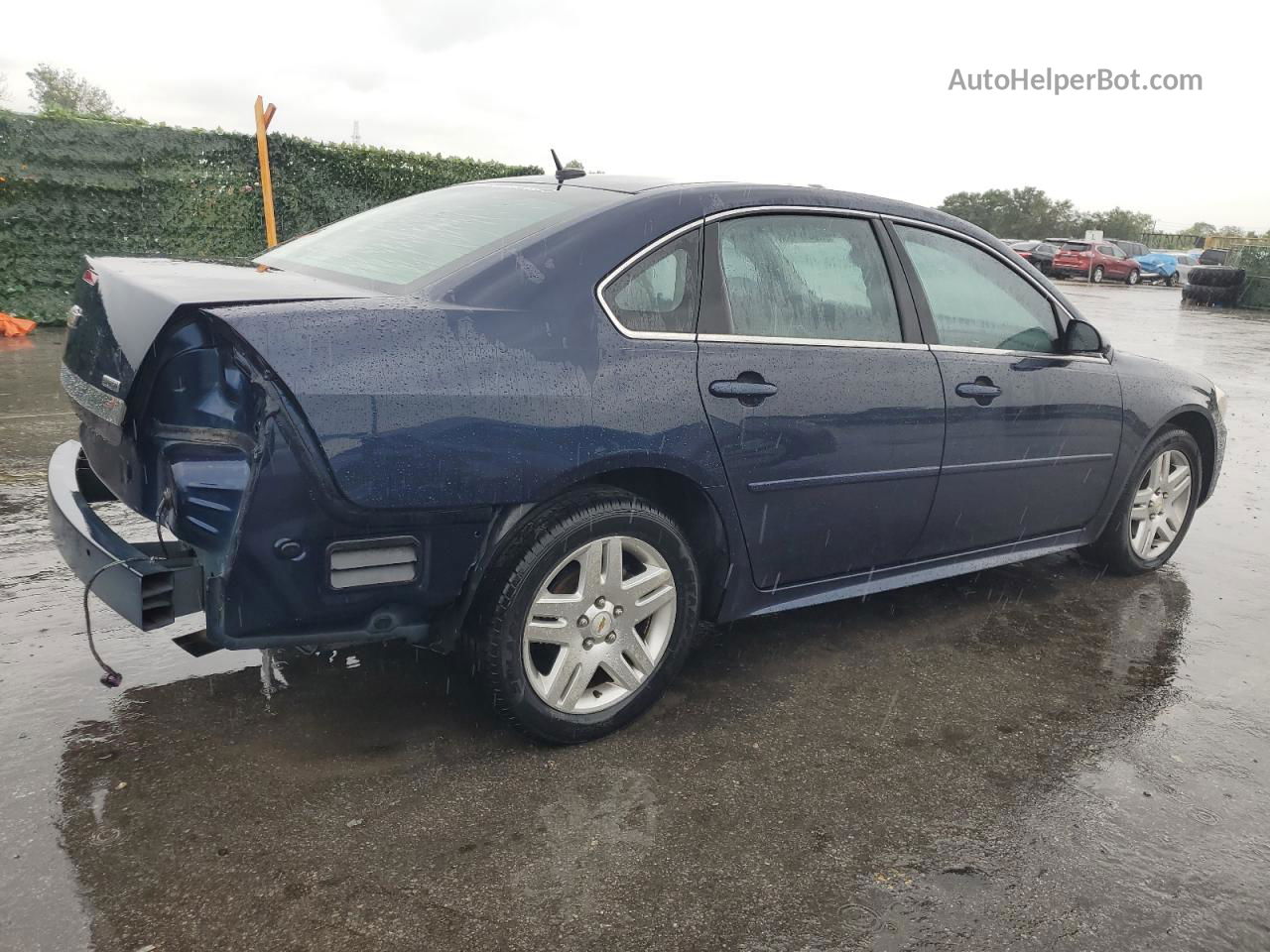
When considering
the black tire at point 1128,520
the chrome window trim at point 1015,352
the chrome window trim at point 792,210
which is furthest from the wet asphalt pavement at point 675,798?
the chrome window trim at point 792,210

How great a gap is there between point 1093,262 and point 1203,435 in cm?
3459

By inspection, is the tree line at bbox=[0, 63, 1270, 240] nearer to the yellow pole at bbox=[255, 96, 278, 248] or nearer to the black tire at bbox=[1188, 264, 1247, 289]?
the black tire at bbox=[1188, 264, 1247, 289]

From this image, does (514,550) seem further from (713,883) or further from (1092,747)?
(1092,747)

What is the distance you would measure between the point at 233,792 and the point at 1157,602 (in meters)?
3.81

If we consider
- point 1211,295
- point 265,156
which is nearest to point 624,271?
point 265,156

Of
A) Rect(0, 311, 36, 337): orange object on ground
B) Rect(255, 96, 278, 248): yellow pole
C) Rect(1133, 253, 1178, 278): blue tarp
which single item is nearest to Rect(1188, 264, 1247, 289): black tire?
Rect(1133, 253, 1178, 278): blue tarp

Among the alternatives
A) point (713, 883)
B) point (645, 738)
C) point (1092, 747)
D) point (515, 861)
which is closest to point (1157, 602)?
point (1092, 747)

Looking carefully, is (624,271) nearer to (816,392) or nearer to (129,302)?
(816,392)

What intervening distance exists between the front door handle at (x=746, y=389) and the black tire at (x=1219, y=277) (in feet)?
85.1

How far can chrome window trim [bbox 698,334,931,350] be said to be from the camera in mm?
3016

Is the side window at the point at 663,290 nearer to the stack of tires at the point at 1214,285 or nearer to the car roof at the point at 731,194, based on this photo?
the car roof at the point at 731,194

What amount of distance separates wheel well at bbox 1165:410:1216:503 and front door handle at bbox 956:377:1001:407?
1396 mm

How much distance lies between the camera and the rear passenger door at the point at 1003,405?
144 inches

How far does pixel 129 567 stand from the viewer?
2402 millimetres
